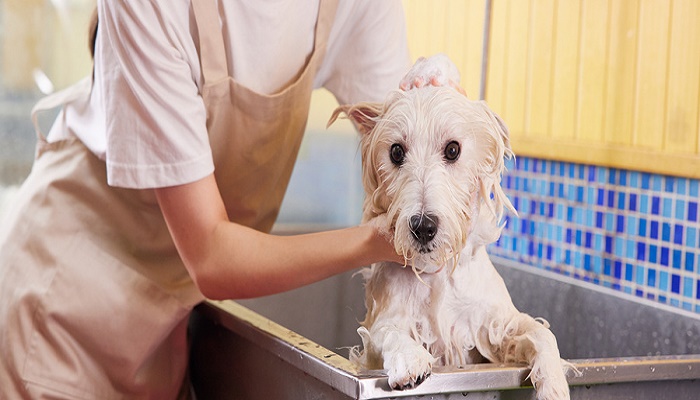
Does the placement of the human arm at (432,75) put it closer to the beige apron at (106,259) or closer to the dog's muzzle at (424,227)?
the dog's muzzle at (424,227)

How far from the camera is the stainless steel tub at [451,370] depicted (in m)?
0.94

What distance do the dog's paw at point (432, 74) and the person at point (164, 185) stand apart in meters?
0.20

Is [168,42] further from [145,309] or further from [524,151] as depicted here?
[524,151]

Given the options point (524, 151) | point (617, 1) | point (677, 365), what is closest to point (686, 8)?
point (617, 1)

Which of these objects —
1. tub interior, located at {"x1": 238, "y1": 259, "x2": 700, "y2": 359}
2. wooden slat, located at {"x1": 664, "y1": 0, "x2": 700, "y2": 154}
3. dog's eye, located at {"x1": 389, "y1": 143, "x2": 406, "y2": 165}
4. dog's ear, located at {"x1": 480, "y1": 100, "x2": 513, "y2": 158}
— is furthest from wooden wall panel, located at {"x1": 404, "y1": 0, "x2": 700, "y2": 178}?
dog's eye, located at {"x1": 389, "y1": 143, "x2": 406, "y2": 165}

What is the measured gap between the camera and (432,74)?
1.01 m

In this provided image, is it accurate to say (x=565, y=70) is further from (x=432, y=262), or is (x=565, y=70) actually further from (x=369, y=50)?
(x=432, y=262)

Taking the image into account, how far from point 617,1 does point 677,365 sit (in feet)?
2.64

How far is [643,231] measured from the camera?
1556 millimetres

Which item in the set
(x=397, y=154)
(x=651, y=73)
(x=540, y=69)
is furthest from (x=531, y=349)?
(x=540, y=69)

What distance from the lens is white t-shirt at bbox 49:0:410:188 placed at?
3.62ft

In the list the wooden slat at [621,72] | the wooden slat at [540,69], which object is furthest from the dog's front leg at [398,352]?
the wooden slat at [540,69]

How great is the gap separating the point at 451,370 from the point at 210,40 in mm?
570

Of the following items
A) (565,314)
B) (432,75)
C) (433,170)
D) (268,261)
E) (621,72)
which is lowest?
(565,314)
